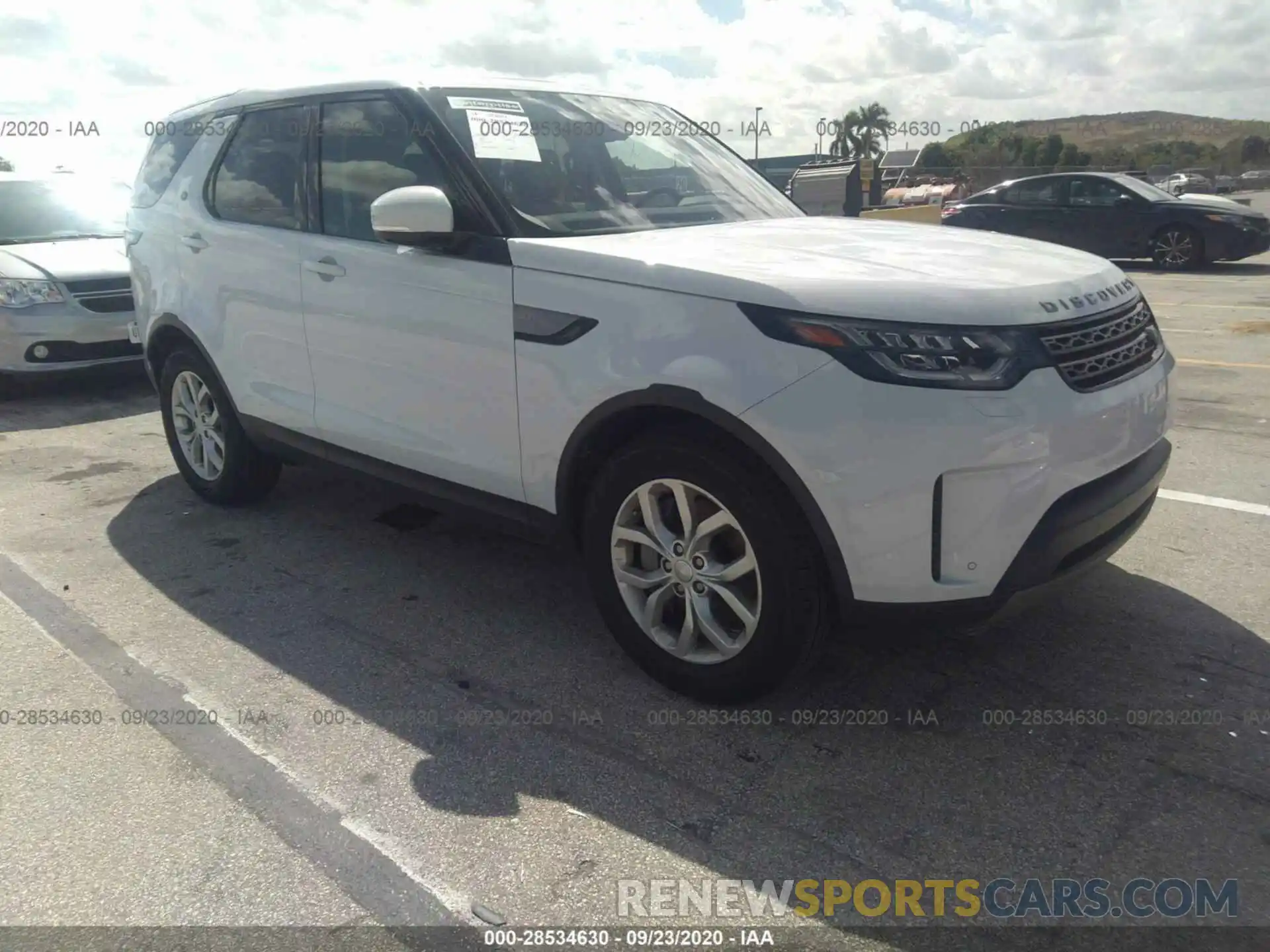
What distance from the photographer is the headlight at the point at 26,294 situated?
301 inches

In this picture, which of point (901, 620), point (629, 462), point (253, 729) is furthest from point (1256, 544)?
point (253, 729)

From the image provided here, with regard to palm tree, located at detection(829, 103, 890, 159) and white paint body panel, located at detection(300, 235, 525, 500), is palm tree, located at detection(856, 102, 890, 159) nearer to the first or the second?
palm tree, located at detection(829, 103, 890, 159)

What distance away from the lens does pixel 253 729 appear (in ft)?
10.5

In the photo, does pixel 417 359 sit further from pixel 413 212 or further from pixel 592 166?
pixel 592 166

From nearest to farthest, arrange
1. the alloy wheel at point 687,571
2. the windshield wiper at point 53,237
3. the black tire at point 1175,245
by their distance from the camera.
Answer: the alloy wheel at point 687,571 < the windshield wiper at point 53,237 < the black tire at point 1175,245

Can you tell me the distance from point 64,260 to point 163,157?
3394 millimetres

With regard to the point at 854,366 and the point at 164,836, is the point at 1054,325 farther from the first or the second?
the point at 164,836

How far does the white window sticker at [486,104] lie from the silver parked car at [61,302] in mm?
4387

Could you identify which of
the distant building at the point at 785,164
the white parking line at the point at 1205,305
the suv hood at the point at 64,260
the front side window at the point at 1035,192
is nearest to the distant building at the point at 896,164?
the distant building at the point at 785,164

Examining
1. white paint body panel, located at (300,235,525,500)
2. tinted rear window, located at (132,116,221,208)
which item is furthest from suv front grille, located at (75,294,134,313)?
white paint body panel, located at (300,235,525,500)

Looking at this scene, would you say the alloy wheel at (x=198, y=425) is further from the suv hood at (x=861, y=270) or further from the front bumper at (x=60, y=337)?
the front bumper at (x=60, y=337)

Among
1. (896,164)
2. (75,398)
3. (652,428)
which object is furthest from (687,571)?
(896,164)

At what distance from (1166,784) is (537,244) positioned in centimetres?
234

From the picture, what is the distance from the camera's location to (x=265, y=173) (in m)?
4.48
